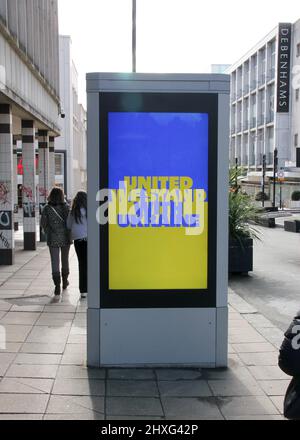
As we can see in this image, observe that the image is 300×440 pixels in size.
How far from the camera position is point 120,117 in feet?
17.3

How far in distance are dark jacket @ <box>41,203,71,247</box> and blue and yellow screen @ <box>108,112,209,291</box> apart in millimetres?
3845

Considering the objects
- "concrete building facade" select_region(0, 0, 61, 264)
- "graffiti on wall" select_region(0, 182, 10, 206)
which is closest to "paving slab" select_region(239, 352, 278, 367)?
"concrete building facade" select_region(0, 0, 61, 264)

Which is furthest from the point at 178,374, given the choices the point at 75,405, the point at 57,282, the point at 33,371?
the point at 57,282

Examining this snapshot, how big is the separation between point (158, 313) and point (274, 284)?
6.75 meters

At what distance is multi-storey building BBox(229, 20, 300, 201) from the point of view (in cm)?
5694

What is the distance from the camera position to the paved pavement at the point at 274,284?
353 inches

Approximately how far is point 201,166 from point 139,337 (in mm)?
1717

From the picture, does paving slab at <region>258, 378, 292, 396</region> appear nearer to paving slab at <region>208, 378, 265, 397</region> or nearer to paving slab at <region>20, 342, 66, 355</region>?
paving slab at <region>208, 378, 265, 397</region>

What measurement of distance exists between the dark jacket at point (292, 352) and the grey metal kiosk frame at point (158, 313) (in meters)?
2.34

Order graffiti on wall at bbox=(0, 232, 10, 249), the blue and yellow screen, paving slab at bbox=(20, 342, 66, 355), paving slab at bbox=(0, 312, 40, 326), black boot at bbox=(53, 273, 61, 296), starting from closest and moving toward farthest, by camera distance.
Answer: the blue and yellow screen
paving slab at bbox=(20, 342, 66, 355)
paving slab at bbox=(0, 312, 40, 326)
black boot at bbox=(53, 273, 61, 296)
graffiti on wall at bbox=(0, 232, 10, 249)

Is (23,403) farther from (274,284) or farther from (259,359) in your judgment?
(274,284)

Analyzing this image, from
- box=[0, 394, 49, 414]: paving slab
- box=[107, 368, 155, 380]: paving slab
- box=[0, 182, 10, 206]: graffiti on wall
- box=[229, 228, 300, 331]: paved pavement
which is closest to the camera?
box=[0, 394, 49, 414]: paving slab

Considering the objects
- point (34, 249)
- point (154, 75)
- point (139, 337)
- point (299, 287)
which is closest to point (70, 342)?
point (139, 337)

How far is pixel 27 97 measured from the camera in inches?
575
